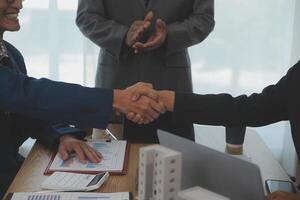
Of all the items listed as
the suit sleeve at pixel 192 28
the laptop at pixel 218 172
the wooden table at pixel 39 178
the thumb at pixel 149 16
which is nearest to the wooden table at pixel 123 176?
the wooden table at pixel 39 178

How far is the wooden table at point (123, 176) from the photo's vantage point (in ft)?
4.18

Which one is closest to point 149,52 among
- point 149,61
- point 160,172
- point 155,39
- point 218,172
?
point 149,61

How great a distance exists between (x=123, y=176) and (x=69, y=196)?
0.72ft

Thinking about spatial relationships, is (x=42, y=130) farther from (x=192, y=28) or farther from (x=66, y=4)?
(x=66, y=4)

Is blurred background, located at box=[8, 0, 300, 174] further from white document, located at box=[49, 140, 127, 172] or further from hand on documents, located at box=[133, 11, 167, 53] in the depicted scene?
white document, located at box=[49, 140, 127, 172]

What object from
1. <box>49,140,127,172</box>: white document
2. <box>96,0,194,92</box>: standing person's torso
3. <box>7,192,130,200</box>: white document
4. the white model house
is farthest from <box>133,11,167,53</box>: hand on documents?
the white model house

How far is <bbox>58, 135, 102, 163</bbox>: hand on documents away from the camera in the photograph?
57.4 inches

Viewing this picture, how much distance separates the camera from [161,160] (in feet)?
2.61

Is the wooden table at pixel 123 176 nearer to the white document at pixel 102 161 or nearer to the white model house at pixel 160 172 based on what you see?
the white document at pixel 102 161

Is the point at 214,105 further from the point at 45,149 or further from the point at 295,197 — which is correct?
the point at 45,149

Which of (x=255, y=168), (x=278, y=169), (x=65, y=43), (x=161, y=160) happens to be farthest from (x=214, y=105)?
(x=65, y=43)

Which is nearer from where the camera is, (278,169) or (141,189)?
(141,189)

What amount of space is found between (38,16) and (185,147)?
7.21ft

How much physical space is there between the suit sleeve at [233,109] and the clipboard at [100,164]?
258 millimetres
